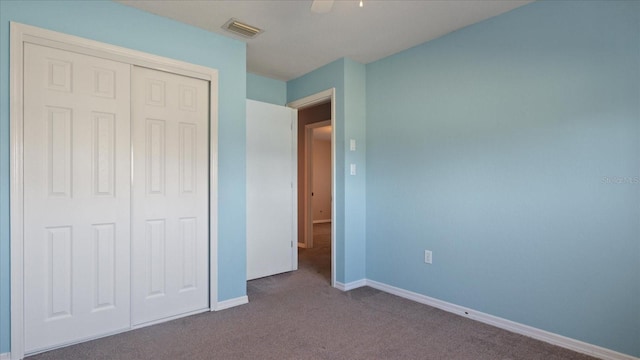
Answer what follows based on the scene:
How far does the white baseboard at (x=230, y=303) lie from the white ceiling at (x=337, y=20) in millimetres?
2355

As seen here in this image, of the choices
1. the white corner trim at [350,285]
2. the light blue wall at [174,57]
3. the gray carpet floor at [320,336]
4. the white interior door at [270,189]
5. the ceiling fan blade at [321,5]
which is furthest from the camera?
the white interior door at [270,189]

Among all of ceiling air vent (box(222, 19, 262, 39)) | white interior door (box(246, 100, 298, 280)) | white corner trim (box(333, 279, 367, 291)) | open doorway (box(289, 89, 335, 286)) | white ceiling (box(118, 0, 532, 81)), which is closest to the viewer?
white ceiling (box(118, 0, 532, 81))

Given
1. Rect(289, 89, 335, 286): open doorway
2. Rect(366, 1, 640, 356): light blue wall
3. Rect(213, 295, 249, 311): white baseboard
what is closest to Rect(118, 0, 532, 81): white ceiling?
Rect(366, 1, 640, 356): light blue wall

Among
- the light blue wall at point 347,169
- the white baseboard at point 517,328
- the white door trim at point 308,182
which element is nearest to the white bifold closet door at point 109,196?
the light blue wall at point 347,169

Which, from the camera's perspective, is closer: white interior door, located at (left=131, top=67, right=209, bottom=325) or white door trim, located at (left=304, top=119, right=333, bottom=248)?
white interior door, located at (left=131, top=67, right=209, bottom=325)

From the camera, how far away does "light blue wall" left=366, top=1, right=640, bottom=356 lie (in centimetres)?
203

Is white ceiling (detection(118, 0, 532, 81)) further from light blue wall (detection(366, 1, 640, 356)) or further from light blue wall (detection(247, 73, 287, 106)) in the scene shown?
light blue wall (detection(247, 73, 287, 106))

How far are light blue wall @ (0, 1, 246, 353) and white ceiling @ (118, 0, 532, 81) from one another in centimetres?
12

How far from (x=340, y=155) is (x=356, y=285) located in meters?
1.39

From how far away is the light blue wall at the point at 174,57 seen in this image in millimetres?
2006

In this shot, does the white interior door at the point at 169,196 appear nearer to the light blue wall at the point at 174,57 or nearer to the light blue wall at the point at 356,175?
the light blue wall at the point at 174,57

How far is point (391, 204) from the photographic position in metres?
3.35

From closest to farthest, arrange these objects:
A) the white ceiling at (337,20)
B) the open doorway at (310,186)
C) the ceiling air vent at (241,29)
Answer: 1. the white ceiling at (337,20)
2. the ceiling air vent at (241,29)
3. the open doorway at (310,186)

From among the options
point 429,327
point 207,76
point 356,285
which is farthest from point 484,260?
point 207,76
